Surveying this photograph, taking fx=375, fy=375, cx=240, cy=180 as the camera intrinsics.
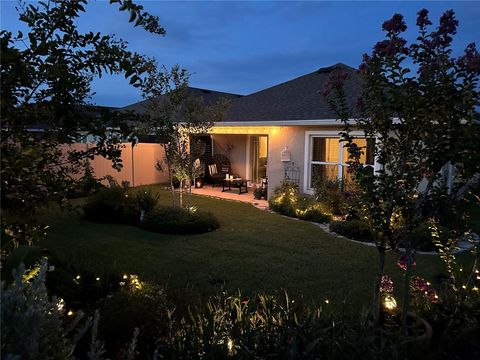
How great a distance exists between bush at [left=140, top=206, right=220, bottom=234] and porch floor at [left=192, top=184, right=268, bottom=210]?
10.9ft

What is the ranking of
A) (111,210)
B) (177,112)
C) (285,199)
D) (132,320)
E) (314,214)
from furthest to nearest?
(285,199)
(314,214)
(111,210)
(177,112)
(132,320)

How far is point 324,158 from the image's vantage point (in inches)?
486

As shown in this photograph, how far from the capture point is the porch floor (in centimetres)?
1333

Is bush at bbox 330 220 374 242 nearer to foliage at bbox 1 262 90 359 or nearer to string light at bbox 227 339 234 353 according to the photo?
string light at bbox 227 339 234 353

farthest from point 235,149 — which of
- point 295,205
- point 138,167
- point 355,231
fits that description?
point 355,231

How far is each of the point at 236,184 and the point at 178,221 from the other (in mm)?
6995

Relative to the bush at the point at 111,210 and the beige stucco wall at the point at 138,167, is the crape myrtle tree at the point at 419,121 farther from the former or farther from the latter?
the beige stucco wall at the point at 138,167

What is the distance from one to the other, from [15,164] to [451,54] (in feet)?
10.9

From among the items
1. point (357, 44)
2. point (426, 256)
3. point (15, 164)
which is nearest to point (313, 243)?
point (426, 256)

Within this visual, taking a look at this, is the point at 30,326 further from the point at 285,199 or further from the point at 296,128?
the point at 296,128

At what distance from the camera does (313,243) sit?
8.23m

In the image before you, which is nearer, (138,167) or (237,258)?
(237,258)

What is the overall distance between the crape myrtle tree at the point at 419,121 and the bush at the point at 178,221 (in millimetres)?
6197

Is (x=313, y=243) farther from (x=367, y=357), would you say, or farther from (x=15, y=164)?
(x=15, y=164)
